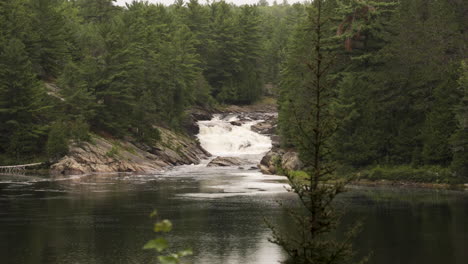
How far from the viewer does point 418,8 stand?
7462 centimetres

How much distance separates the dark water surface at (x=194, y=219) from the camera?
114ft

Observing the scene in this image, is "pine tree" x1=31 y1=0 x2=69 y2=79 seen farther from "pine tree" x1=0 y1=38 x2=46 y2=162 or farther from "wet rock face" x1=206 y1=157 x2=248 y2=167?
"wet rock face" x1=206 y1=157 x2=248 y2=167

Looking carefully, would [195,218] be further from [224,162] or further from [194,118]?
[194,118]

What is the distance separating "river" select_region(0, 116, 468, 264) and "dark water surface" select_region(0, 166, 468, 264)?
6 cm

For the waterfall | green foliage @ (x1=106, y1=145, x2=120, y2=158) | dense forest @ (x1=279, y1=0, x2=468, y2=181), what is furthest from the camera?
the waterfall

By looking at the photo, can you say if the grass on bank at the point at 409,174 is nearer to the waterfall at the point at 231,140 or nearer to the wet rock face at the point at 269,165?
the wet rock face at the point at 269,165

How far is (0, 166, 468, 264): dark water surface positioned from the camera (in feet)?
114

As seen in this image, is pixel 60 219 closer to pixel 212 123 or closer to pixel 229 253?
pixel 229 253

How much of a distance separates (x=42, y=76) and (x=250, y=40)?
176 ft

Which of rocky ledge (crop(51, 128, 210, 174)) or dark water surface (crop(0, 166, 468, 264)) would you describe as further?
rocky ledge (crop(51, 128, 210, 174))

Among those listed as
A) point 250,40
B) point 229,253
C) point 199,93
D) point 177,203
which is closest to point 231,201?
point 177,203

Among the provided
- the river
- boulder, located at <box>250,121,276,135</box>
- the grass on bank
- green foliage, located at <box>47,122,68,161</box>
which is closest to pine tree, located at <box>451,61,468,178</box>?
the grass on bank

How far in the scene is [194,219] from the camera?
45500mm

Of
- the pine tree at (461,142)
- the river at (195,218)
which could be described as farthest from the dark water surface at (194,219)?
the pine tree at (461,142)
